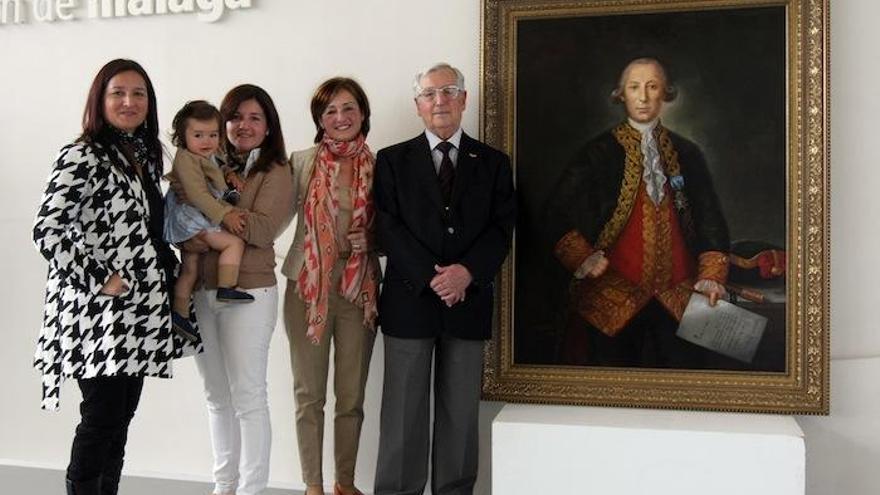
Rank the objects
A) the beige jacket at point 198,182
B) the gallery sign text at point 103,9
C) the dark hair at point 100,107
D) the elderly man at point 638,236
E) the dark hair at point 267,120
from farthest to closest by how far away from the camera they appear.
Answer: the gallery sign text at point 103,9
the elderly man at point 638,236
the dark hair at point 267,120
the beige jacket at point 198,182
the dark hair at point 100,107

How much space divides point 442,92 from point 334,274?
2.59 feet

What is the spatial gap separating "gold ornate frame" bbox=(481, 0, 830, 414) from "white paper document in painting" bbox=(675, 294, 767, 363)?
0.31 ft

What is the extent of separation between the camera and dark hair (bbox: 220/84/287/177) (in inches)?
125

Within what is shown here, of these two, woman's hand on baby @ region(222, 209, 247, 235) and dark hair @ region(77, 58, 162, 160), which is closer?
dark hair @ region(77, 58, 162, 160)

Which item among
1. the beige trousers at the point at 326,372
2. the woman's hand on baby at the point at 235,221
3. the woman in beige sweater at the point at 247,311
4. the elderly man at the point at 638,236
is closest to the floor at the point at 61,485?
→ the beige trousers at the point at 326,372

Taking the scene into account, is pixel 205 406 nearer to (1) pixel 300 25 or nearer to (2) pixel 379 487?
(2) pixel 379 487

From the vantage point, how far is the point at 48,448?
13.8ft

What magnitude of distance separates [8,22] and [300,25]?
4.99ft

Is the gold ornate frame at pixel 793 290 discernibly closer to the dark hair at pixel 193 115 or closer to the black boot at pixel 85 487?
the dark hair at pixel 193 115

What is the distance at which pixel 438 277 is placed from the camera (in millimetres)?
3178

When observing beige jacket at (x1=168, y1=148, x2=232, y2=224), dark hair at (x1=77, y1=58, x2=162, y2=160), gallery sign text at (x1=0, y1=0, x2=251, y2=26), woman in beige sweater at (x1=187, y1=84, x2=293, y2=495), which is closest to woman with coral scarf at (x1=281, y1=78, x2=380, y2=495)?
woman in beige sweater at (x1=187, y1=84, x2=293, y2=495)

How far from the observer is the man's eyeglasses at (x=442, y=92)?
3287mm

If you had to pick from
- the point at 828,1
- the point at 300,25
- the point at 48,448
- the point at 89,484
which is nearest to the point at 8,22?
the point at 300,25

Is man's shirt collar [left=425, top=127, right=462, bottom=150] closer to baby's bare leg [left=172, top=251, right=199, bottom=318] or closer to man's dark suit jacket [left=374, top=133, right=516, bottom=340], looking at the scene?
man's dark suit jacket [left=374, top=133, right=516, bottom=340]
